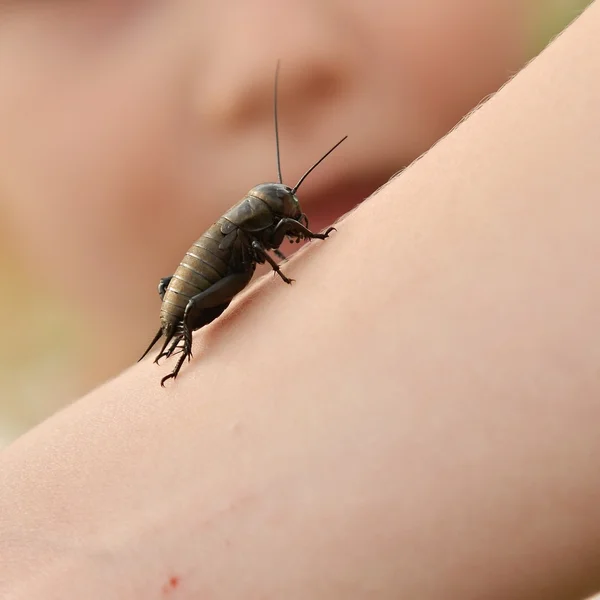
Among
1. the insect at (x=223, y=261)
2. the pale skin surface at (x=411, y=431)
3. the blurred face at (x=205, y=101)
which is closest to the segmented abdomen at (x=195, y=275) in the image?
the insect at (x=223, y=261)

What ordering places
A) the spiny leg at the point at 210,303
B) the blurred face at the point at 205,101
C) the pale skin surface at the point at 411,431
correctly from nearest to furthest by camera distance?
the pale skin surface at the point at 411,431
the spiny leg at the point at 210,303
the blurred face at the point at 205,101

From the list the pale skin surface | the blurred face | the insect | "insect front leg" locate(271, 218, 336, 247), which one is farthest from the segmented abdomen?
the blurred face

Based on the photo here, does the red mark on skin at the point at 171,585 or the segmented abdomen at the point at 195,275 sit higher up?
the segmented abdomen at the point at 195,275

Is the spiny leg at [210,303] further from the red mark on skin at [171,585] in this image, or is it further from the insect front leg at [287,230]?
the red mark on skin at [171,585]

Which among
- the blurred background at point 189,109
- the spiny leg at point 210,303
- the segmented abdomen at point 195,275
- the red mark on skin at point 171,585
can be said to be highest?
the blurred background at point 189,109

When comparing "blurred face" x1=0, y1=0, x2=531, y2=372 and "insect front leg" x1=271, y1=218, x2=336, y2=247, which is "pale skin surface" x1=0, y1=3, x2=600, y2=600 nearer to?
"insect front leg" x1=271, y1=218, x2=336, y2=247

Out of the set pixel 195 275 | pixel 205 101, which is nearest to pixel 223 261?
pixel 195 275

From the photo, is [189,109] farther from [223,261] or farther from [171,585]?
[171,585]
